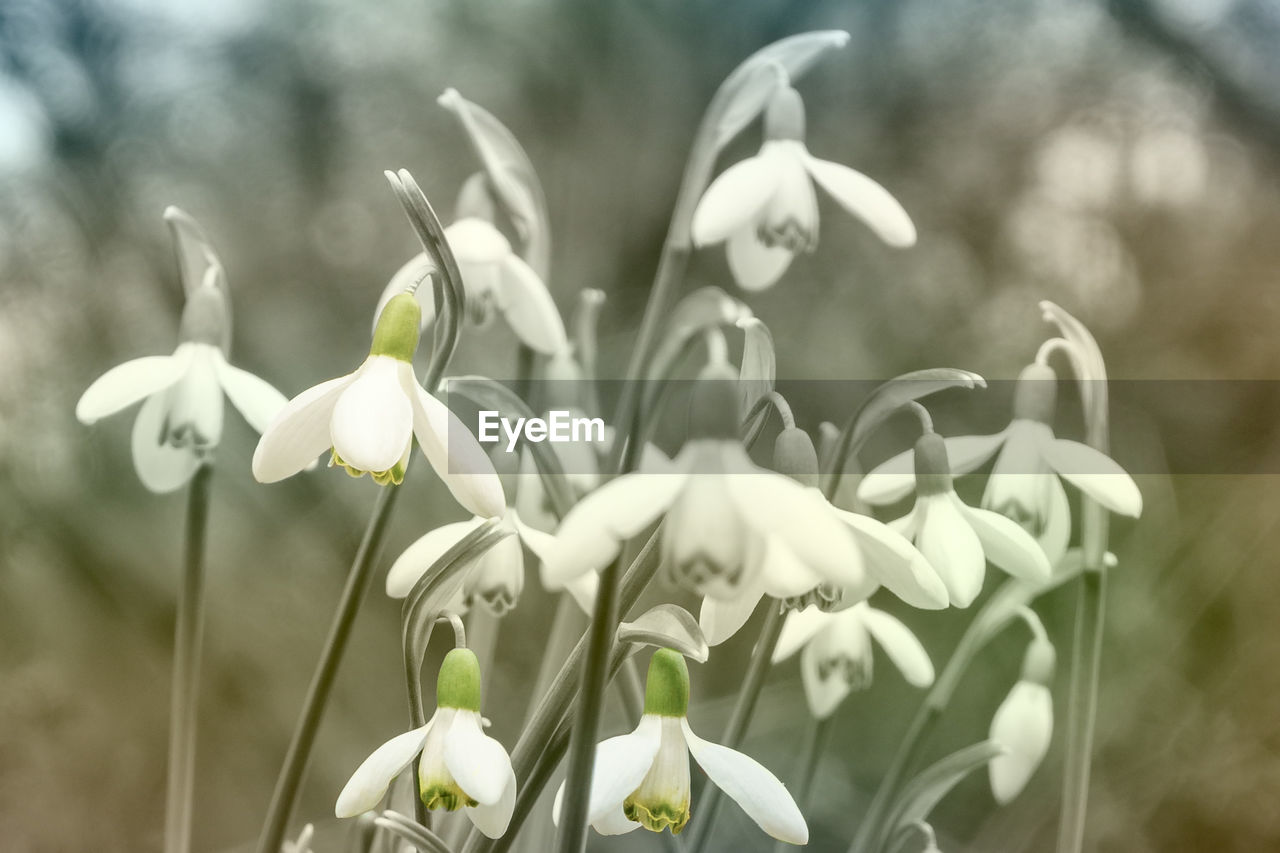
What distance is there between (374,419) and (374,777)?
0.51 feet

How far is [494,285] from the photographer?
612 mm

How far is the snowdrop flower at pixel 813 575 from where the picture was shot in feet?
1.09

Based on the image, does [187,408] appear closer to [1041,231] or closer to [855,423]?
[855,423]

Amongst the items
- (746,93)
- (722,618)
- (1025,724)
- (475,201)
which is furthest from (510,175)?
(1025,724)

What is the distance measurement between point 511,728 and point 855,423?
448 millimetres

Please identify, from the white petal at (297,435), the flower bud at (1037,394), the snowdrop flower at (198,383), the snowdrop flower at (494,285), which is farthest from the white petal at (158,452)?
the flower bud at (1037,394)

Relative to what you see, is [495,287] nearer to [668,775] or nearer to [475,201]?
[475,201]

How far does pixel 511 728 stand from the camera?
0.78 m

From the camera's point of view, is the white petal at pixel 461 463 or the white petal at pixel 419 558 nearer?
the white petal at pixel 461 463

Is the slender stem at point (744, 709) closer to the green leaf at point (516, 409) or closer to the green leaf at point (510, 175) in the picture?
the green leaf at point (516, 409)

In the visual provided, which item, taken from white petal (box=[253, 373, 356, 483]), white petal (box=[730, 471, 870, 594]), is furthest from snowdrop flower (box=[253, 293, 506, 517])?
white petal (box=[730, 471, 870, 594])

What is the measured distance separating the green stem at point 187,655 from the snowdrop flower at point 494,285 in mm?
177

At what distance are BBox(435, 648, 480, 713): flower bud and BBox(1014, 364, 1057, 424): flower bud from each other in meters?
0.38

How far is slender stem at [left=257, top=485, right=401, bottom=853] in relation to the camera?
498 mm
